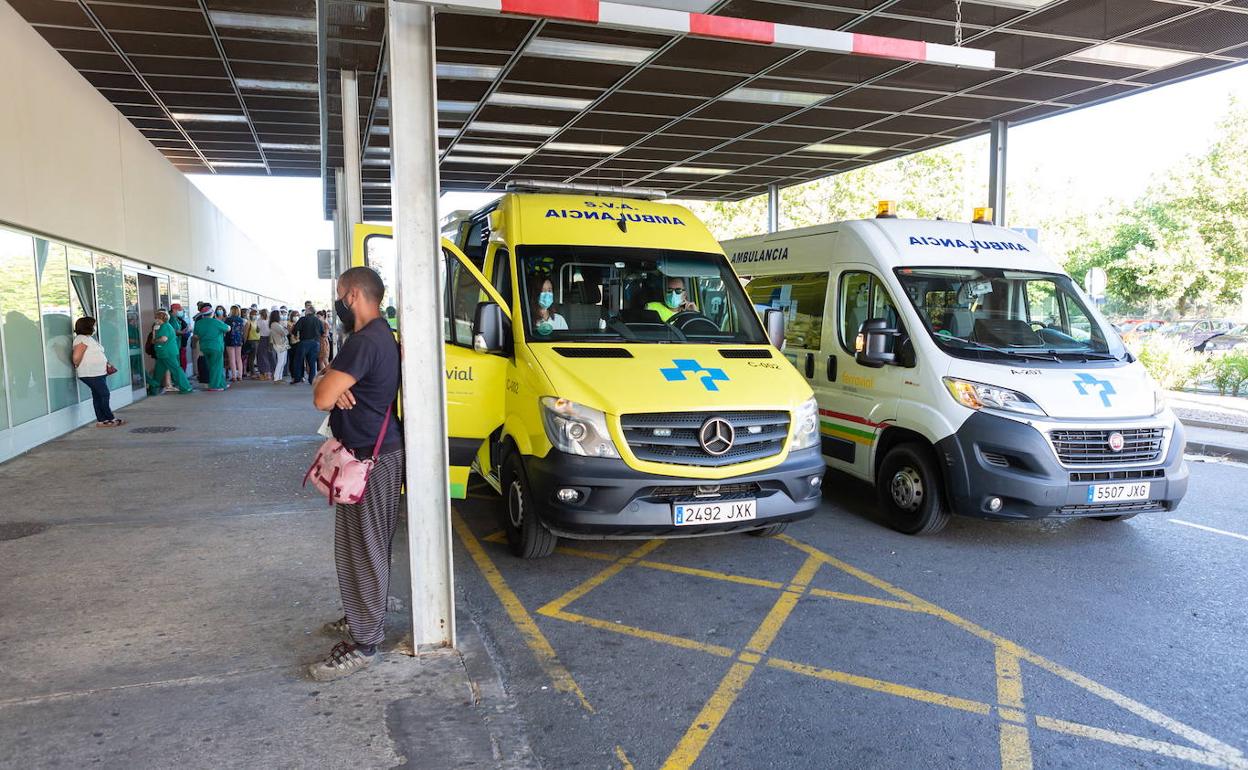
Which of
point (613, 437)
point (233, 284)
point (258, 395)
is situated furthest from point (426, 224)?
point (233, 284)

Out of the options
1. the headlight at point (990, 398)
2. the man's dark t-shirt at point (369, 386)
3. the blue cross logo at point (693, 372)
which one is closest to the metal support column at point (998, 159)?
the headlight at point (990, 398)

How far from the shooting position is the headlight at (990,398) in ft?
18.1

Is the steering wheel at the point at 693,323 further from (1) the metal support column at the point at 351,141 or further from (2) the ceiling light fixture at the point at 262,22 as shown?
(2) the ceiling light fixture at the point at 262,22

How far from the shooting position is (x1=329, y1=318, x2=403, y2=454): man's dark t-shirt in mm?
3588

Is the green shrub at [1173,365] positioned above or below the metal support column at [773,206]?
below

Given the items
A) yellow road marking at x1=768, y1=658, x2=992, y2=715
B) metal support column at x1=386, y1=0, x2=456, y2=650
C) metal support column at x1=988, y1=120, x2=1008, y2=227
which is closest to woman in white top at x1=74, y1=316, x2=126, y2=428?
metal support column at x1=386, y1=0, x2=456, y2=650

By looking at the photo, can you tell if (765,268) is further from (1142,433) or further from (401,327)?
(401,327)

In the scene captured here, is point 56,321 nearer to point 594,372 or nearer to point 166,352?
point 166,352

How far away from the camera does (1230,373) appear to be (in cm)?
1478

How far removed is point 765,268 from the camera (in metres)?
8.81

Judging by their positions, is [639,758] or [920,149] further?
[920,149]

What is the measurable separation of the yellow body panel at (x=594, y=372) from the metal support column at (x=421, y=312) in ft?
3.58

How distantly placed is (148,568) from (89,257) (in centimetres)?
880

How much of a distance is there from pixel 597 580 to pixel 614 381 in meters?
1.34
